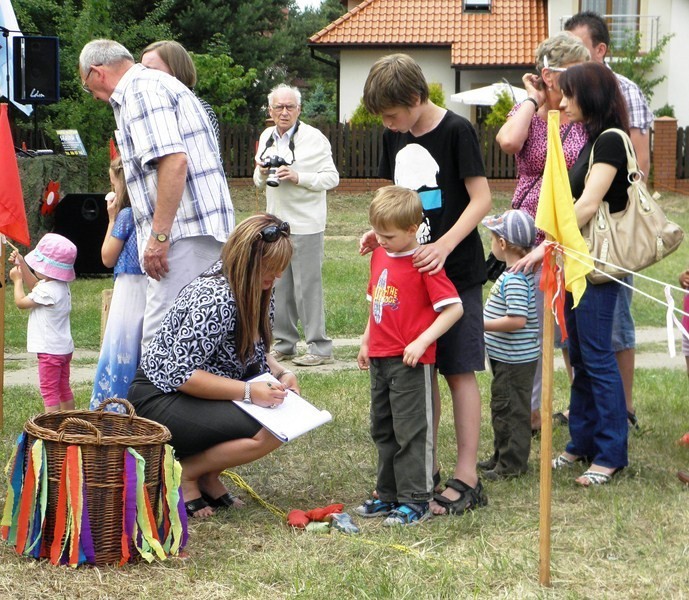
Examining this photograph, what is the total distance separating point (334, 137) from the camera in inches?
1011

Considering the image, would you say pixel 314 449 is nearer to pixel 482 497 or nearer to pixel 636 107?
pixel 482 497

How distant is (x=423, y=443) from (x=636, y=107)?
229cm

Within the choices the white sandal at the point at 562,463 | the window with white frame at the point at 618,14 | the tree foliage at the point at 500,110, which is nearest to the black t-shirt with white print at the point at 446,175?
the white sandal at the point at 562,463

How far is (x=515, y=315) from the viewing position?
4953mm

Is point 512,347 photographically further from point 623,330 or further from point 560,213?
point 560,213

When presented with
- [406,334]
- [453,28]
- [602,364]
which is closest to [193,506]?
[406,334]

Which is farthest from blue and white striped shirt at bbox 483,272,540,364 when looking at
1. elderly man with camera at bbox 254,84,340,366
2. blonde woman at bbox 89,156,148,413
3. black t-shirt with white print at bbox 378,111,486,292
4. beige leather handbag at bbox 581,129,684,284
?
elderly man with camera at bbox 254,84,340,366

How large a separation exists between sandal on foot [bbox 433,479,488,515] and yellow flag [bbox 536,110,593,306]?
117 cm

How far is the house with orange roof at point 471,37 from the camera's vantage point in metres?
31.2

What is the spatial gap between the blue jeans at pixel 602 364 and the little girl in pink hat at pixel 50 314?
263 centimetres

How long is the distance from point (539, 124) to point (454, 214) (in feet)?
3.78

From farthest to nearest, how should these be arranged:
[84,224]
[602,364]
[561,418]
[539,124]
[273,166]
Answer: [84,224] < [273,166] < [561,418] < [539,124] < [602,364]

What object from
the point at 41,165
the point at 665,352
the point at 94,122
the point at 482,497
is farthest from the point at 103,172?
the point at 482,497

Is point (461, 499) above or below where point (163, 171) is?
below
